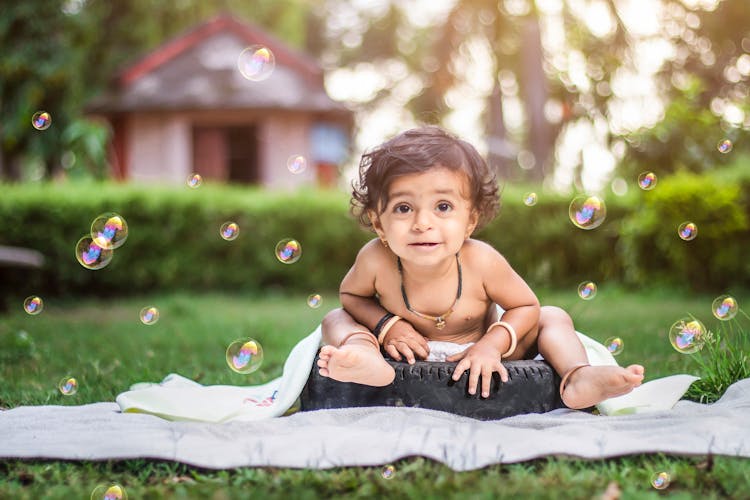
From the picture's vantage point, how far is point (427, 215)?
2758 millimetres

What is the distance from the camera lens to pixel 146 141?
1727 centimetres

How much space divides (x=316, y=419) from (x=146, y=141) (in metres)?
15.7

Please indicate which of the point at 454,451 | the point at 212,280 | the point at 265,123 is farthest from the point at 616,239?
the point at 265,123

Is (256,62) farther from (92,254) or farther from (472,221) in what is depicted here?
(472,221)

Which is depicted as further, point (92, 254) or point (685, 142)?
point (685, 142)

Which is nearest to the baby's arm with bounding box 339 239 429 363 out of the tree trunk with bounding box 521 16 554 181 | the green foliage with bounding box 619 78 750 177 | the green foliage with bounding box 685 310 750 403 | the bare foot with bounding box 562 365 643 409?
the bare foot with bounding box 562 365 643 409

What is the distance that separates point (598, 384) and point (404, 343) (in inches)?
27.3

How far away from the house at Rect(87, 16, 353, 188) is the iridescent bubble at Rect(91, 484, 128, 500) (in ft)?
48.1

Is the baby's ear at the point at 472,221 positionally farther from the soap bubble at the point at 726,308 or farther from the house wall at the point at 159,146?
the house wall at the point at 159,146

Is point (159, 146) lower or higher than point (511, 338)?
higher

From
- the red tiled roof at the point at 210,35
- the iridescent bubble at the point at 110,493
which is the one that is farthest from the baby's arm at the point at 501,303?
the red tiled roof at the point at 210,35

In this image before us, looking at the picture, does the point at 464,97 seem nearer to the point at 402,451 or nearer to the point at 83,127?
the point at 83,127

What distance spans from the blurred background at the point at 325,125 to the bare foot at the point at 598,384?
5.24 feet

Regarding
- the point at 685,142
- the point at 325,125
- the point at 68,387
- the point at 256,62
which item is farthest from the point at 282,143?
the point at 68,387
